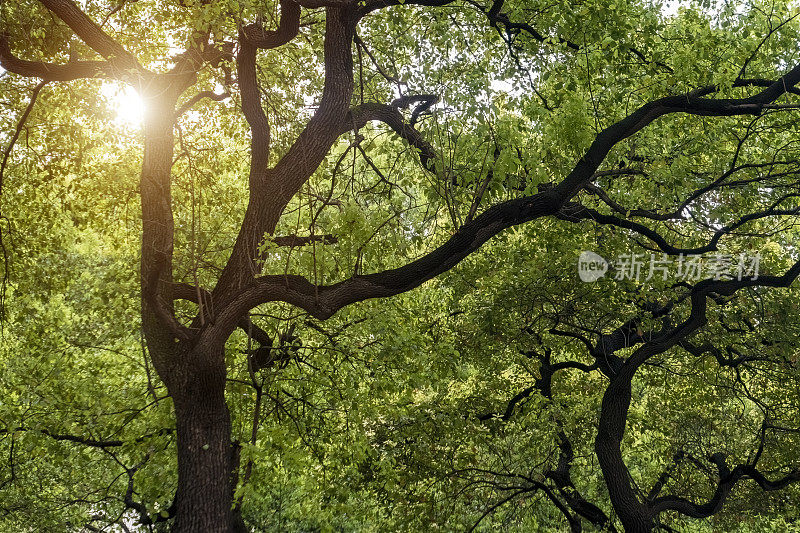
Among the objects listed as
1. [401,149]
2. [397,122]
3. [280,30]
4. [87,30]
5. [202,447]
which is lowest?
[202,447]

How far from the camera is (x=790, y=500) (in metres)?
12.1

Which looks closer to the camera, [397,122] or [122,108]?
[397,122]

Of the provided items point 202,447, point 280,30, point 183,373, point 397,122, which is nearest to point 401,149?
point 397,122

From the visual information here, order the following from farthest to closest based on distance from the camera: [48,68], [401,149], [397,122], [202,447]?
[401,149]
[397,122]
[48,68]
[202,447]

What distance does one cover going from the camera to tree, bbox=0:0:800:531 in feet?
20.4

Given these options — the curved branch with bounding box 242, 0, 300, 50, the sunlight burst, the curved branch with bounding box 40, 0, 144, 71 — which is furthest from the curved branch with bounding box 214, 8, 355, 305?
the sunlight burst

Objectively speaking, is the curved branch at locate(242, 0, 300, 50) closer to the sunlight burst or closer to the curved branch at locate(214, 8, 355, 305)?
the curved branch at locate(214, 8, 355, 305)

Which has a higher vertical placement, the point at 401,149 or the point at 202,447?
the point at 401,149

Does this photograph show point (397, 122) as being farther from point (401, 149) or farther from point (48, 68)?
point (48, 68)

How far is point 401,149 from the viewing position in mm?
9445

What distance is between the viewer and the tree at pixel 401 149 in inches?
245

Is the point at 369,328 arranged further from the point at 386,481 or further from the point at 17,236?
the point at 17,236

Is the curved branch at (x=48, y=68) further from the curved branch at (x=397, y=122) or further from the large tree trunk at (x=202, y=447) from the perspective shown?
the large tree trunk at (x=202, y=447)

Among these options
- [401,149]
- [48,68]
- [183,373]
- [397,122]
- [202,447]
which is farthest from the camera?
[401,149]
